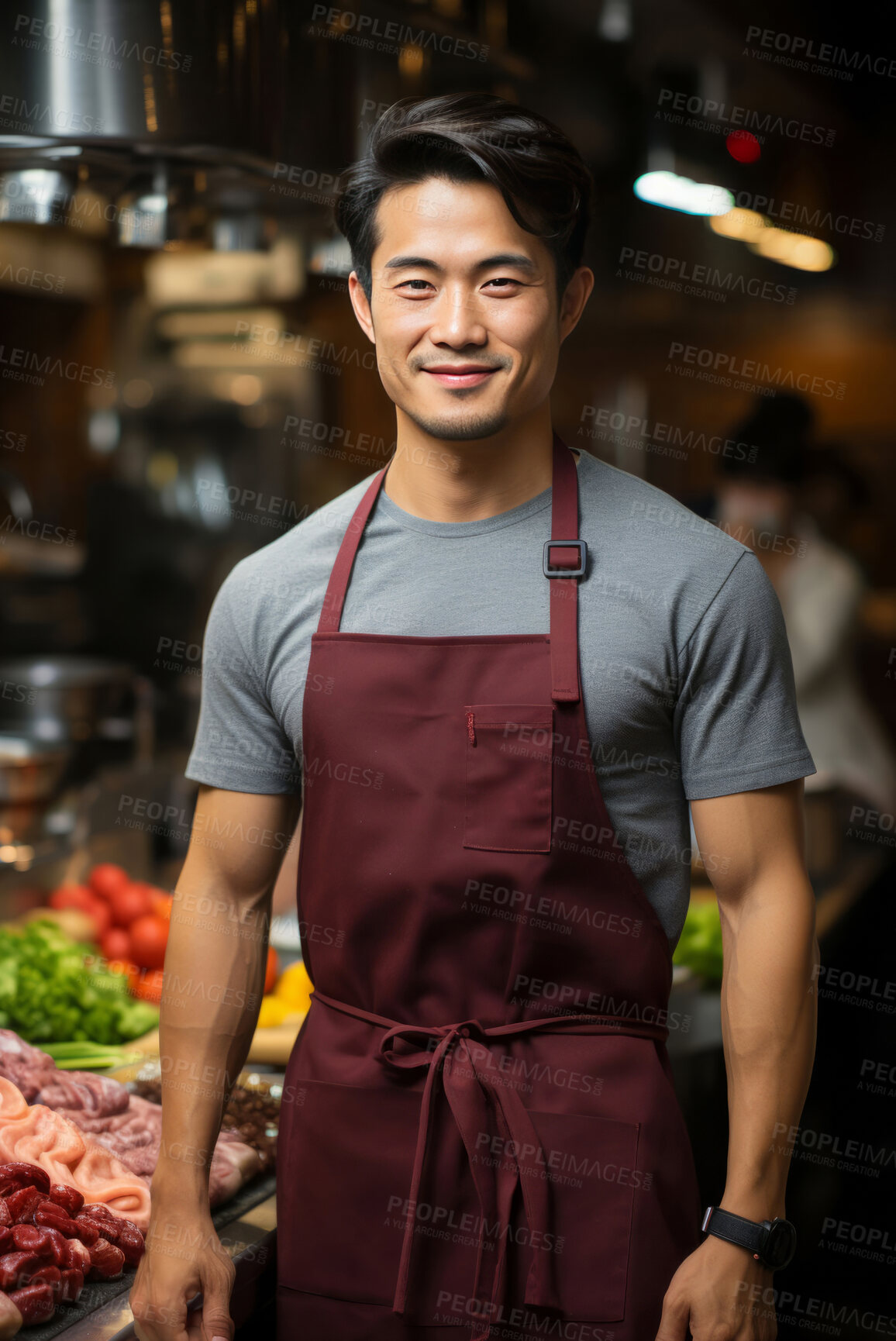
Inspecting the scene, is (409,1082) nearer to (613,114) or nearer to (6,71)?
(6,71)

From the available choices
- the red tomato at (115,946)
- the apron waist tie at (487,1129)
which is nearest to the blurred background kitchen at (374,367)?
the red tomato at (115,946)

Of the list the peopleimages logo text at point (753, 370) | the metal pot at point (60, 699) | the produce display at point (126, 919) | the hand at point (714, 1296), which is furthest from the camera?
the peopleimages logo text at point (753, 370)

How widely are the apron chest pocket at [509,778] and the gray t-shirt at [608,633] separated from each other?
0.07 meters

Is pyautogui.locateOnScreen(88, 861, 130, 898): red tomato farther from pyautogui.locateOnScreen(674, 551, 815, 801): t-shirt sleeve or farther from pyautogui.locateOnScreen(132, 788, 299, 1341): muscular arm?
pyautogui.locateOnScreen(674, 551, 815, 801): t-shirt sleeve

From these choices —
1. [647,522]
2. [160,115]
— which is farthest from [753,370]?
A: [647,522]

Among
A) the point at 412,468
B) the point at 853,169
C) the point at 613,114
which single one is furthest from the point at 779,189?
the point at 412,468

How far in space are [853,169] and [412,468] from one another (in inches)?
192

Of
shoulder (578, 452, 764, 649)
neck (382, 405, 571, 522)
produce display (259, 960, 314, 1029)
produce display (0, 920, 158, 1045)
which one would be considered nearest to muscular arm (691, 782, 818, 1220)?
shoulder (578, 452, 764, 649)

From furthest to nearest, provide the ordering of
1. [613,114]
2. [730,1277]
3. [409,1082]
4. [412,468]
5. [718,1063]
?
[613,114], [718,1063], [412,468], [409,1082], [730,1277]

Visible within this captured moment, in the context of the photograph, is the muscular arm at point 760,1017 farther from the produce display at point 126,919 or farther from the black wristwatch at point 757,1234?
the produce display at point 126,919

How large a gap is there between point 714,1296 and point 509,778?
2.03ft

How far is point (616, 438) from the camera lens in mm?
6035

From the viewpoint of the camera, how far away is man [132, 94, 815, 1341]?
1.40m

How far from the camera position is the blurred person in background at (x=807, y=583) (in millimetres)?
3596
